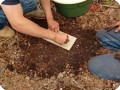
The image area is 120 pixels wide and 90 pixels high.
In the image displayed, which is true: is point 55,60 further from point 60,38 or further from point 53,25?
point 53,25

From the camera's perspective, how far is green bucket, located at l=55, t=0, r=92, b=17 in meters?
2.68

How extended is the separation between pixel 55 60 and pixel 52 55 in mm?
59

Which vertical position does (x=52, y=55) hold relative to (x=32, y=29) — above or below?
below

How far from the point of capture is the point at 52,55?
257 centimetres

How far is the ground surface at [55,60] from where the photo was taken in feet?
7.78

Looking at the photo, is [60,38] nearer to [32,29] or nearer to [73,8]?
[32,29]

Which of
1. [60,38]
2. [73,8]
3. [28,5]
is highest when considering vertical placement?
[28,5]

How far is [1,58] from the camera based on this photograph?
2.58 meters

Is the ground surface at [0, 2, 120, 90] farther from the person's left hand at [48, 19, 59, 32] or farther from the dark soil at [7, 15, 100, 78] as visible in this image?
the person's left hand at [48, 19, 59, 32]

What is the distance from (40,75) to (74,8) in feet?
2.19

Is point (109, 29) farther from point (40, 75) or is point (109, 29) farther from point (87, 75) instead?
point (40, 75)

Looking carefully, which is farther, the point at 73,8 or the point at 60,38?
the point at 73,8

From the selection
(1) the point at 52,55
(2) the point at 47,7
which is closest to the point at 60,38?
(1) the point at 52,55

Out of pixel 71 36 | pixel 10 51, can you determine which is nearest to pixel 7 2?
pixel 10 51
